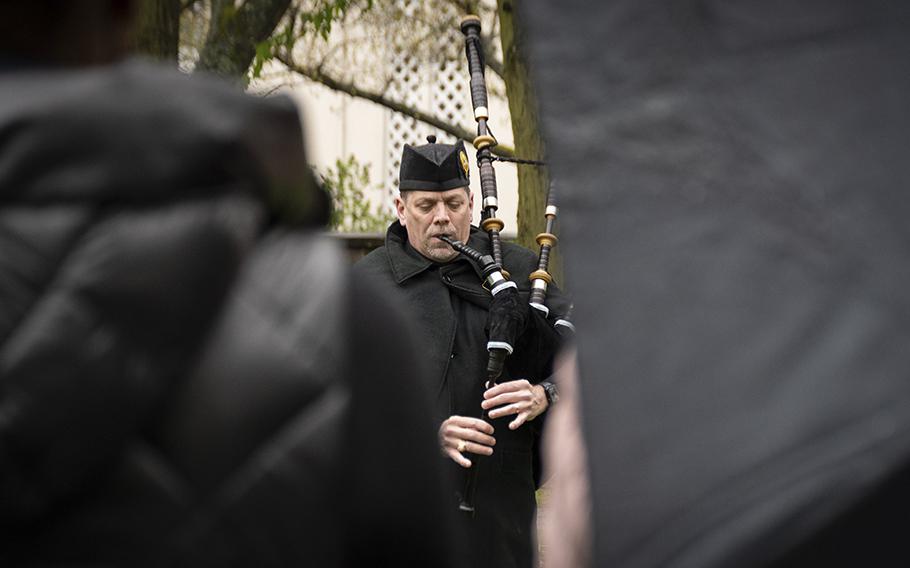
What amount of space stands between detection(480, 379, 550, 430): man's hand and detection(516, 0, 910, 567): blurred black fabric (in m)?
3.15

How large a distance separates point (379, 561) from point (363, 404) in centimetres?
15

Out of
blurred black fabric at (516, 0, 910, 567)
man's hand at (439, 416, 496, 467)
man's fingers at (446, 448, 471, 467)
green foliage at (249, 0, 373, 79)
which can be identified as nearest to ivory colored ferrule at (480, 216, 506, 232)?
man's hand at (439, 416, 496, 467)

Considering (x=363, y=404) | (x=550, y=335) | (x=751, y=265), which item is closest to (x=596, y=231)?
(x=751, y=265)

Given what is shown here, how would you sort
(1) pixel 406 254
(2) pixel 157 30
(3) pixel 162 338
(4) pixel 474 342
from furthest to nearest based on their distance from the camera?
(2) pixel 157 30, (1) pixel 406 254, (4) pixel 474 342, (3) pixel 162 338

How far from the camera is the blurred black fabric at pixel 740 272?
1012mm

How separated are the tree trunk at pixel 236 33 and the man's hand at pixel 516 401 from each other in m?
3.47

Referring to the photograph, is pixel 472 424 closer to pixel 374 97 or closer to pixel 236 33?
pixel 236 33

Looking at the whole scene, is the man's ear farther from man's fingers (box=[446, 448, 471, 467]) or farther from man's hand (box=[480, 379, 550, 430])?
man's fingers (box=[446, 448, 471, 467])

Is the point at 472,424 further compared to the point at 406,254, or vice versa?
the point at 406,254

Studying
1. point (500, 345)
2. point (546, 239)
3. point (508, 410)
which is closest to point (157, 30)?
point (546, 239)

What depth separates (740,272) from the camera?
41.4 inches

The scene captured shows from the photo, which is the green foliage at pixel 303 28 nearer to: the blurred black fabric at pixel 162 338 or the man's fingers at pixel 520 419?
the man's fingers at pixel 520 419

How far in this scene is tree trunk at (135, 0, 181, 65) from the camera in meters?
5.76

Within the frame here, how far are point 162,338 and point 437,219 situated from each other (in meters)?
3.74
